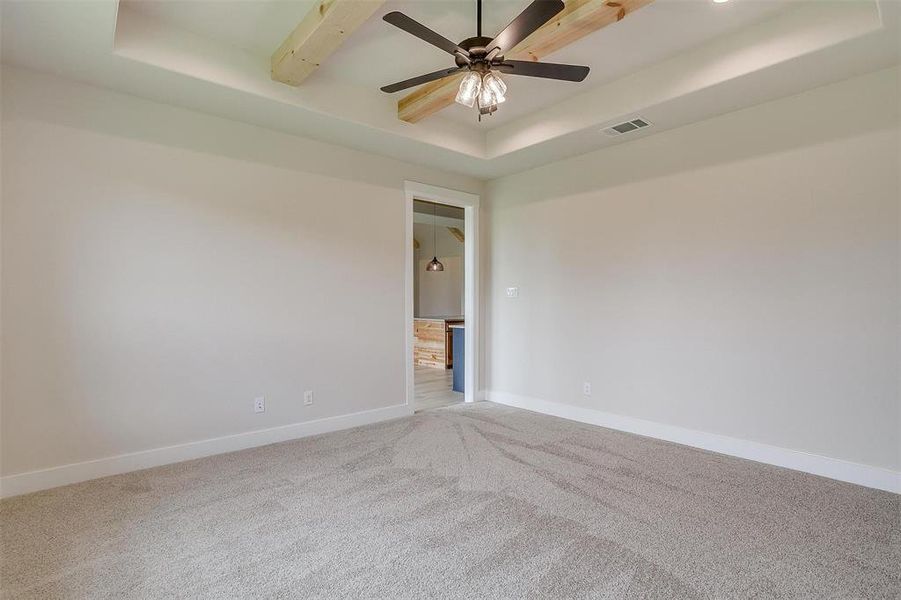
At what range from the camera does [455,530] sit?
2.20 meters

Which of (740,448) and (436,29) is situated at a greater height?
(436,29)

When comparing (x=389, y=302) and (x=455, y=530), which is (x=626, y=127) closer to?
(x=389, y=302)

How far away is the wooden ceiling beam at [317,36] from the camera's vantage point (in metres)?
2.28

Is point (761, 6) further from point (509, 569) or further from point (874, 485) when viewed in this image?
point (509, 569)

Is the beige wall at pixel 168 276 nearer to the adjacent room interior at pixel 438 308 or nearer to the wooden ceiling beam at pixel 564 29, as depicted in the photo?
the wooden ceiling beam at pixel 564 29

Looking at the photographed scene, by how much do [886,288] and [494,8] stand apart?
9.86ft

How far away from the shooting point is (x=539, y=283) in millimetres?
4707

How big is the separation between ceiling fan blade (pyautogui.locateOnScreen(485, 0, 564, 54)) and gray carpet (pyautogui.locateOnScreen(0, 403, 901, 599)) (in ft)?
7.98

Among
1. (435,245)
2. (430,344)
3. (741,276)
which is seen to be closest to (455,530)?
(741,276)

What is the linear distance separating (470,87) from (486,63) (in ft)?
0.49

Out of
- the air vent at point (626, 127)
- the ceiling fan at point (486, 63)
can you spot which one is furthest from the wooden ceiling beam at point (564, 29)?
the air vent at point (626, 127)

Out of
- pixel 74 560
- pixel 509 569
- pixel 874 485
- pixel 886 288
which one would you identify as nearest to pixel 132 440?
pixel 74 560

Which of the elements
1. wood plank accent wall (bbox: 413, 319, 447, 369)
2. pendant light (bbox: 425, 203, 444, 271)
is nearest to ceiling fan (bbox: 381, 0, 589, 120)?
pendant light (bbox: 425, 203, 444, 271)

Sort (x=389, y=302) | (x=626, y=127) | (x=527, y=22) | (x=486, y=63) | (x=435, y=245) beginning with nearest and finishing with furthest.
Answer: (x=527, y=22) → (x=486, y=63) → (x=626, y=127) → (x=389, y=302) → (x=435, y=245)
